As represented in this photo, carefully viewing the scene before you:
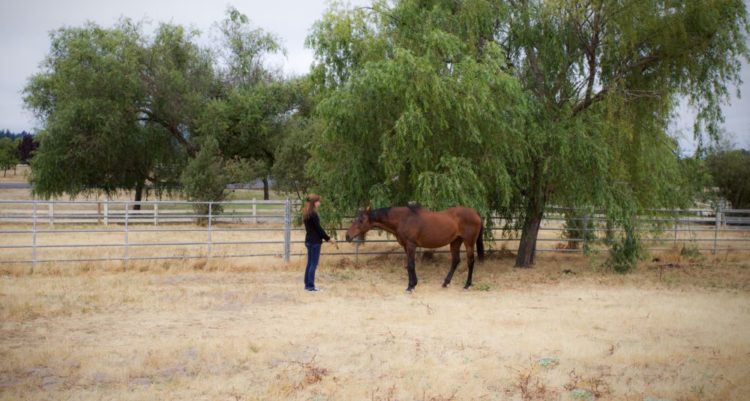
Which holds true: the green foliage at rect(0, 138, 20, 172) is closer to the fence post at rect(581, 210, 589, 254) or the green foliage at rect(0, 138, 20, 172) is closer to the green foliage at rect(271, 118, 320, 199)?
the green foliage at rect(271, 118, 320, 199)

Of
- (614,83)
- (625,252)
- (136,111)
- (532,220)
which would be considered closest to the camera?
(614,83)

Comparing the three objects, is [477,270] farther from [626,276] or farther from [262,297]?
[262,297]

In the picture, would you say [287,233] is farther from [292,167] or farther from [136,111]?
[136,111]

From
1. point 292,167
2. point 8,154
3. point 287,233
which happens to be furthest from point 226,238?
point 8,154

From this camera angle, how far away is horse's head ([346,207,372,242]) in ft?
33.4

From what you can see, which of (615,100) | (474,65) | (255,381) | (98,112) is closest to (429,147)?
(474,65)

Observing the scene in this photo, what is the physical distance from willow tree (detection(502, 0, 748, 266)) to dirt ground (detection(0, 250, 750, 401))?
2.04 m

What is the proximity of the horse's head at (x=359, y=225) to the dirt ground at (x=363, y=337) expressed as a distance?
930 mm

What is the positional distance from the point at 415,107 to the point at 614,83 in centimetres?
387

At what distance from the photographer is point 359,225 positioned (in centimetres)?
1029

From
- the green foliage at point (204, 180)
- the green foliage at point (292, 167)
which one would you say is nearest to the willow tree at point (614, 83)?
the green foliage at point (292, 167)

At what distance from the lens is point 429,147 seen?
38.2 feet

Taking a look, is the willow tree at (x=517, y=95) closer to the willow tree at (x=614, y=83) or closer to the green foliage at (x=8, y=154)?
the willow tree at (x=614, y=83)

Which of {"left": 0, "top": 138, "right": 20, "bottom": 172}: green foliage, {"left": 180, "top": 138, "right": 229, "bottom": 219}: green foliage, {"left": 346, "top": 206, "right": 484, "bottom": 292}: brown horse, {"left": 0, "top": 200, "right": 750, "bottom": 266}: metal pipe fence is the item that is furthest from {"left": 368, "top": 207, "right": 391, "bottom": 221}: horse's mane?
{"left": 0, "top": 138, "right": 20, "bottom": 172}: green foliage
